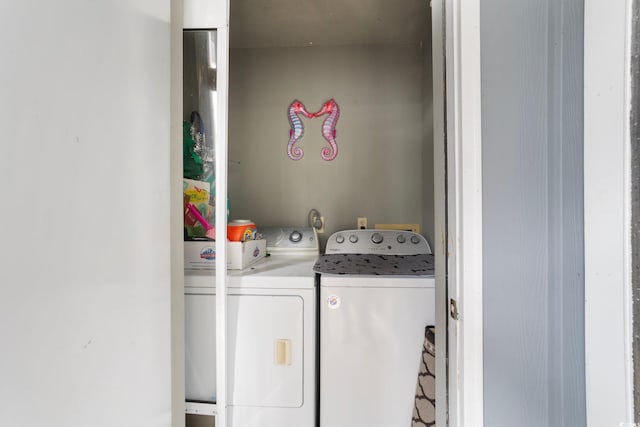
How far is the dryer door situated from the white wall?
1.45 ft

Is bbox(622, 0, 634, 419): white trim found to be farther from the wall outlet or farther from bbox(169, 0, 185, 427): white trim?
the wall outlet

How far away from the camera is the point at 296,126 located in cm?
207

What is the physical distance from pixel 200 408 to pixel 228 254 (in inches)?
24.6

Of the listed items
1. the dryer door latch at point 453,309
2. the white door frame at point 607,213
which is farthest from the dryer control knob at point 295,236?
the white door frame at point 607,213

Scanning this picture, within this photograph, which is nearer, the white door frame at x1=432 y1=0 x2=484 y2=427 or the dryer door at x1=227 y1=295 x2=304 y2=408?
the white door frame at x1=432 y1=0 x2=484 y2=427

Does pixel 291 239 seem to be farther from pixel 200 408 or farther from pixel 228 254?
pixel 200 408

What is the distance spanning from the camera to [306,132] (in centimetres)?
208

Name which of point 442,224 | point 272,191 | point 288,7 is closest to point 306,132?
point 272,191

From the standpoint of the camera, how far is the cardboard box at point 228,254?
1098mm

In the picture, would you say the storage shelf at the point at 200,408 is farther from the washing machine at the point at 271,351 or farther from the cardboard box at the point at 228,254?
the cardboard box at the point at 228,254

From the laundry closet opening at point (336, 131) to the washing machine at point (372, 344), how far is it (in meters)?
0.89

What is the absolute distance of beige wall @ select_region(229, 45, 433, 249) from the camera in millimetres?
2045

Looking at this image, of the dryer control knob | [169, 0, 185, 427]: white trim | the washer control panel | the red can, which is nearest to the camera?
[169, 0, 185, 427]: white trim

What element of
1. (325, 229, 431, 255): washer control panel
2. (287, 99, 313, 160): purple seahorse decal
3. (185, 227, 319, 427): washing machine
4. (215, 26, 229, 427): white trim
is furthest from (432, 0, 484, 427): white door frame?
(287, 99, 313, 160): purple seahorse decal
